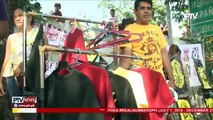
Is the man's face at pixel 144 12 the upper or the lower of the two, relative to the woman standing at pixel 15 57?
upper

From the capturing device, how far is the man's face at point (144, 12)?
5.11m

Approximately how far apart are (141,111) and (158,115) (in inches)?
13.1

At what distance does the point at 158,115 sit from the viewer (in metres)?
4.28

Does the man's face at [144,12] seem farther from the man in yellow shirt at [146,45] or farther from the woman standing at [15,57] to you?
the woman standing at [15,57]

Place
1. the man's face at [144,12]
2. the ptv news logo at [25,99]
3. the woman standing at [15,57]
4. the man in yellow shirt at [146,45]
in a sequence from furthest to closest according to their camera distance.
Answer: the man's face at [144,12], the man in yellow shirt at [146,45], the woman standing at [15,57], the ptv news logo at [25,99]

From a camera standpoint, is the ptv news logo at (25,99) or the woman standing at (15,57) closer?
the ptv news logo at (25,99)

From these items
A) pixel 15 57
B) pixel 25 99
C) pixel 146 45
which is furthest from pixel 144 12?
pixel 25 99

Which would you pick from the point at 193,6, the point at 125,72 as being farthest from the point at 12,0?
the point at 125,72

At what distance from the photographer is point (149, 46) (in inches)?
196

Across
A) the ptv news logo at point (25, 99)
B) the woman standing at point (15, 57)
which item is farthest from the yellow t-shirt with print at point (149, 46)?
the ptv news logo at point (25, 99)

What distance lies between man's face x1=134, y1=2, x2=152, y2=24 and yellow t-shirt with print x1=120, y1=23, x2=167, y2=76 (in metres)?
0.09

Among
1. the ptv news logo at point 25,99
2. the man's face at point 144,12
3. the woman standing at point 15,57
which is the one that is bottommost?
the ptv news logo at point 25,99

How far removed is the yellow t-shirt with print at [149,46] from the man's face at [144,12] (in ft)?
0.28

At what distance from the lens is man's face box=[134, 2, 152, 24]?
5105 millimetres
